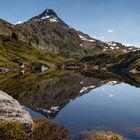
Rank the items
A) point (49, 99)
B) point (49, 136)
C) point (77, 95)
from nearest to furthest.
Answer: point (49, 136) → point (49, 99) → point (77, 95)

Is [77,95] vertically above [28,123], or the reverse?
[77,95]

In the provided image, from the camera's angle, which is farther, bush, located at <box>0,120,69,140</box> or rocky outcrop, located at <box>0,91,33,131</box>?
rocky outcrop, located at <box>0,91,33,131</box>

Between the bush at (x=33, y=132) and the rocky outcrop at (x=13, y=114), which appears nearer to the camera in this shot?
the bush at (x=33, y=132)

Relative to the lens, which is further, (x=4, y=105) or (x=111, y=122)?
(x=111, y=122)

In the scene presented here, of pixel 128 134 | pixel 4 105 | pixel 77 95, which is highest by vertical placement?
pixel 77 95

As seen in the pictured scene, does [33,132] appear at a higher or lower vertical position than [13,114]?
lower

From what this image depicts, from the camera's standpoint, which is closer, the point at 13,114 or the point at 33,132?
the point at 33,132

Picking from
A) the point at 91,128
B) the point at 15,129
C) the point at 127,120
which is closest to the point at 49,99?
the point at 127,120

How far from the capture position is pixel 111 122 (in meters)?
61.0

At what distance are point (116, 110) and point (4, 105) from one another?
1761 inches

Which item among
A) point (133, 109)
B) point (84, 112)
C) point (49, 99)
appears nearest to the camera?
point (84, 112)

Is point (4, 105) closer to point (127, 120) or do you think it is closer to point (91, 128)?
point (91, 128)

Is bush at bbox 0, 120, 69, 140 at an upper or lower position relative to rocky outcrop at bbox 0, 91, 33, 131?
lower

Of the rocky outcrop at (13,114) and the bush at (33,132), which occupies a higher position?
the rocky outcrop at (13,114)
